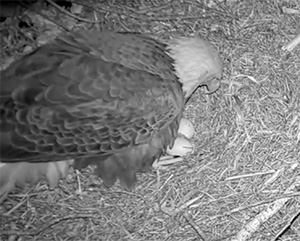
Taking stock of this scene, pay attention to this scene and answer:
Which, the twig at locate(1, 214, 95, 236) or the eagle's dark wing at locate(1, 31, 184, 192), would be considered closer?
the eagle's dark wing at locate(1, 31, 184, 192)

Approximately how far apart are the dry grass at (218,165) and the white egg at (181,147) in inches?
2.1

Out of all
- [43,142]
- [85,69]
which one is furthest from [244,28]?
[43,142]

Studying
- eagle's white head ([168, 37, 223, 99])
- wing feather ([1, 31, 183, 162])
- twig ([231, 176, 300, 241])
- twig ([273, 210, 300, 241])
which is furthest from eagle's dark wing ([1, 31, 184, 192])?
twig ([273, 210, 300, 241])

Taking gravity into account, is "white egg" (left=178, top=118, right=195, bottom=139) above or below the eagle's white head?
below

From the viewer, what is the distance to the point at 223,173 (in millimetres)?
3225

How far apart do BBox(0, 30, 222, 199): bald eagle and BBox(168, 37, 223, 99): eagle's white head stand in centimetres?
5

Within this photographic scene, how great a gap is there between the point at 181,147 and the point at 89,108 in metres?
0.57

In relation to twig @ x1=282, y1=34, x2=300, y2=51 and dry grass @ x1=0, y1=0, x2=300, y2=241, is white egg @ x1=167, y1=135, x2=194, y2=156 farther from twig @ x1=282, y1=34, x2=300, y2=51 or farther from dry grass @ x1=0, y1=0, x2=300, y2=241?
twig @ x1=282, y1=34, x2=300, y2=51

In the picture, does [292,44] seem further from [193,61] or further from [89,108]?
[89,108]

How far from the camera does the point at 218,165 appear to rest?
127 inches

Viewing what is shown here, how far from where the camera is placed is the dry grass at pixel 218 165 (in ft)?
10.1

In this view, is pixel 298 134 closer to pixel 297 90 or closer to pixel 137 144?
pixel 297 90

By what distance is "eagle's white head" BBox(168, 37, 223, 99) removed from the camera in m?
3.11

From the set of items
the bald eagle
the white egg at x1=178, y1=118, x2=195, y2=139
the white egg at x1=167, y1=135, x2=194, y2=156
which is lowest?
the white egg at x1=167, y1=135, x2=194, y2=156
